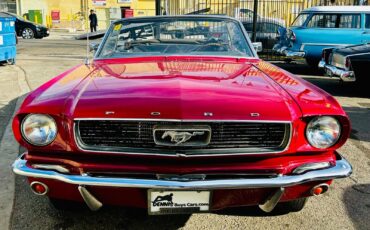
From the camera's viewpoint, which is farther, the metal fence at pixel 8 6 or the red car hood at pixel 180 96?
the metal fence at pixel 8 6

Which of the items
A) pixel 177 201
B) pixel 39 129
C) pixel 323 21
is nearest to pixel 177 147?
pixel 177 201

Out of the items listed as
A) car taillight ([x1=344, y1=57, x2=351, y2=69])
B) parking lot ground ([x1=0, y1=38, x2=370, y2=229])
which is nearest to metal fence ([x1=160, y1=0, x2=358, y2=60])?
car taillight ([x1=344, y1=57, x2=351, y2=69])

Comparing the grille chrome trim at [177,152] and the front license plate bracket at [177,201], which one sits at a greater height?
the grille chrome trim at [177,152]

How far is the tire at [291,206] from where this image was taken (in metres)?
2.93

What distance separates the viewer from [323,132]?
248 cm

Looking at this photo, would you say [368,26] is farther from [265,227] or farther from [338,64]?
[265,227]

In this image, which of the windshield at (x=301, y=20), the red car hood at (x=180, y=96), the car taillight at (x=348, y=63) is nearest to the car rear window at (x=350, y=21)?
the windshield at (x=301, y=20)

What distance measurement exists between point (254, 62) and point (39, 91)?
1.88 meters

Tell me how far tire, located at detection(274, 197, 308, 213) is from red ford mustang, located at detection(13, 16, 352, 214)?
44 cm

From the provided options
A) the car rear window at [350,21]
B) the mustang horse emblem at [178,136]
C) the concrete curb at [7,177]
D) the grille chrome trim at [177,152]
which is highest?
the car rear window at [350,21]

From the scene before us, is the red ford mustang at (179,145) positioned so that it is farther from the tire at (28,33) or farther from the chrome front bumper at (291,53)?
the tire at (28,33)

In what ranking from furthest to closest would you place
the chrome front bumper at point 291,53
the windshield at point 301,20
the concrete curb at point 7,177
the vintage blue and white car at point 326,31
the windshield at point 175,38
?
the windshield at point 301,20
the chrome front bumper at point 291,53
the vintage blue and white car at point 326,31
the windshield at point 175,38
the concrete curb at point 7,177

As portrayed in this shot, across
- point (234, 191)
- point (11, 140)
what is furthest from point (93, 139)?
point (11, 140)

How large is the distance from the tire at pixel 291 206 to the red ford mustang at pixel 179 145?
436 mm
